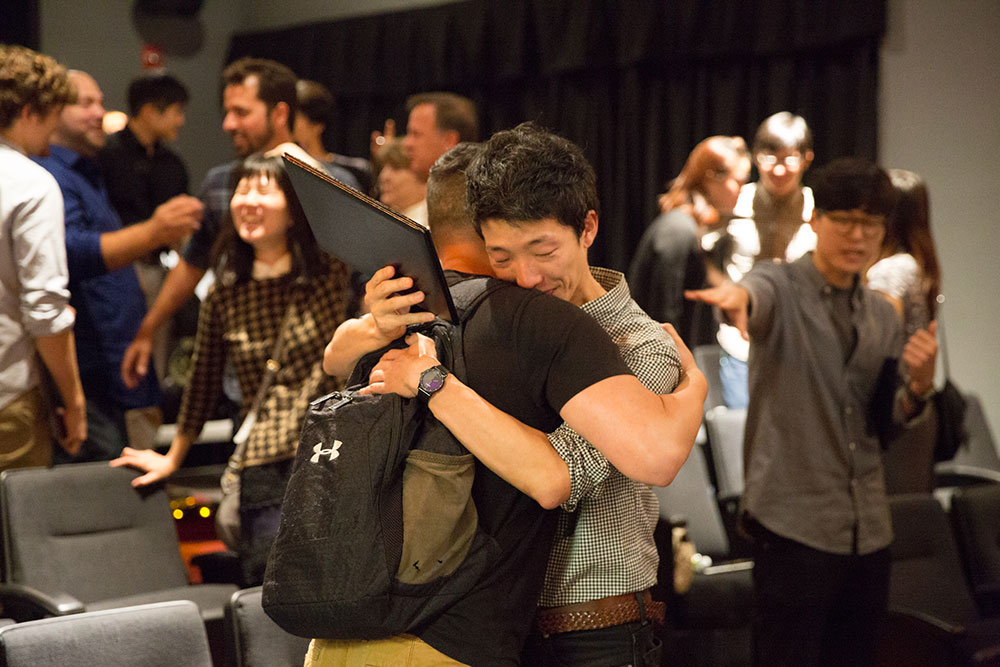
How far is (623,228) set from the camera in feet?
23.1

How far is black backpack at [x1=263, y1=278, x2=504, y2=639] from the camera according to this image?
4.92 feet

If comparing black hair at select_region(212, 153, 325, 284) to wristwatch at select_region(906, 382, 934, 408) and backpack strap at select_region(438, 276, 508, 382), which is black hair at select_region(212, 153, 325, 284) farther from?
wristwatch at select_region(906, 382, 934, 408)

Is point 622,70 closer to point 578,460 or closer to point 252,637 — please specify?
point 252,637

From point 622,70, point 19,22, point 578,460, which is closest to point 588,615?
point 578,460

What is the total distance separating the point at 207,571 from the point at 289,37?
5.51m

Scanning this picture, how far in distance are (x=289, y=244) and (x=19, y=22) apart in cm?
446

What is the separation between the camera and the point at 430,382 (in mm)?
1529

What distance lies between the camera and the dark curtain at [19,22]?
254 inches

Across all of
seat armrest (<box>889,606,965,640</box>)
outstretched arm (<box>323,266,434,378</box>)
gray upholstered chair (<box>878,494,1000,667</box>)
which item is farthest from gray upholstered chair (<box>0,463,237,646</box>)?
gray upholstered chair (<box>878,494,1000,667</box>)

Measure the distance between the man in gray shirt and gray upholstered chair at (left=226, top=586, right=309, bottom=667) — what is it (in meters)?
1.29

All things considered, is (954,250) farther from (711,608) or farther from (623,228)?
(711,608)

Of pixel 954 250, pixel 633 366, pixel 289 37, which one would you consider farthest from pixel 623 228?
pixel 633 366

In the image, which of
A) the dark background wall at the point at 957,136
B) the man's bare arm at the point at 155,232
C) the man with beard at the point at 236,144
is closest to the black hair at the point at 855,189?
the man with beard at the point at 236,144

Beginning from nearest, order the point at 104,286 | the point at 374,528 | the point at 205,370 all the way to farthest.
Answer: the point at 374,528
the point at 205,370
the point at 104,286
